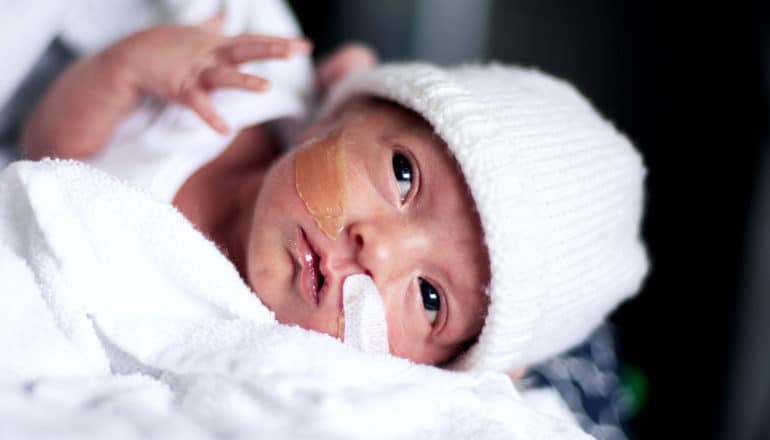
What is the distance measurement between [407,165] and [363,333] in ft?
0.71

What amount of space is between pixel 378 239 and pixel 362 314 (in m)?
0.09

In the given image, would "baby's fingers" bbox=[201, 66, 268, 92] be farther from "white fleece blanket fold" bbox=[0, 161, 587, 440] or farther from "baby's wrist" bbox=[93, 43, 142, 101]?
"white fleece blanket fold" bbox=[0, 161, 587, 440]

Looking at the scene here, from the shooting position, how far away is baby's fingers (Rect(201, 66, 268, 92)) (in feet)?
3.34

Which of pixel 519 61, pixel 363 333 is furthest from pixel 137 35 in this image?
pixel 519 61

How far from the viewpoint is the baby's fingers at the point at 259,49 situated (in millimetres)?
1030

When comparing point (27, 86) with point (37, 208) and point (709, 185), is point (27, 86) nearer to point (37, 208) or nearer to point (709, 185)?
point (37, 208)

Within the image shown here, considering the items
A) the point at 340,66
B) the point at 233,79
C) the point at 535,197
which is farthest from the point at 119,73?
the point at 535,197

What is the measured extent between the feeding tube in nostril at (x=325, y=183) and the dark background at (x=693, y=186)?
27.8 inches

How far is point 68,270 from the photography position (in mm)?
760

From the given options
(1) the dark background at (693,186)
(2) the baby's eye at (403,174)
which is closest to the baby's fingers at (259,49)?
(2) the baby's eye at (403,174)

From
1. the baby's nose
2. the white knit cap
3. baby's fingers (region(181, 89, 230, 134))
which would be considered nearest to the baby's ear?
the white knit cap

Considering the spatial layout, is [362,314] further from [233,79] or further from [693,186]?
[693,186]

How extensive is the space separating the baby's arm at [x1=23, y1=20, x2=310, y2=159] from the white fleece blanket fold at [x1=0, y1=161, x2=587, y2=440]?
0.25m

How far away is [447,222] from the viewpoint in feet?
2.96
